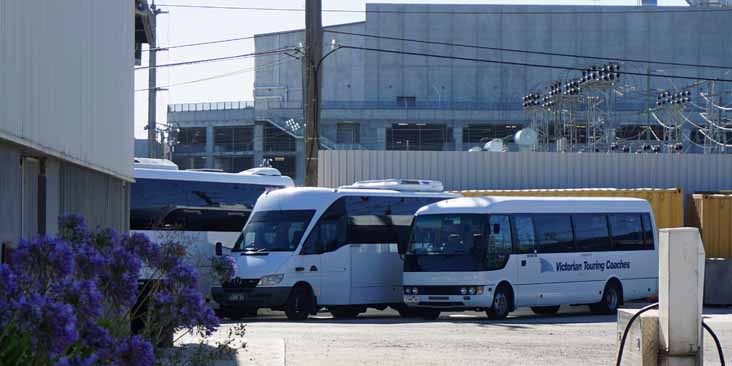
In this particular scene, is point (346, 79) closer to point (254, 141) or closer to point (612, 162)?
point (254, 141)

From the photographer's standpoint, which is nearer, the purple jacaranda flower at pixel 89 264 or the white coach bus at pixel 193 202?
the purple jacaranda flower at pixel 89 264

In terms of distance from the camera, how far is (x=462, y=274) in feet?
79.5

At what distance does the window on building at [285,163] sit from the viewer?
74.2m

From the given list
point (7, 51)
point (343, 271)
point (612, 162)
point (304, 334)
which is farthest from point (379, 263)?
point (7, 51)

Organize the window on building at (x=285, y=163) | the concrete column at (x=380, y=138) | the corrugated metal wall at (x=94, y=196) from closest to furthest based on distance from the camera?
the corrugated metal wall at (x=94, y=196) < the concrete column at (x=380, y=138) < the window on building at (x=285, y=163)

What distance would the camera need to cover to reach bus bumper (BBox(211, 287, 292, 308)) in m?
24.0

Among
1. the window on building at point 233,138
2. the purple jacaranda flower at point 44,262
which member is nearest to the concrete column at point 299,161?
the window on building at point 233,138

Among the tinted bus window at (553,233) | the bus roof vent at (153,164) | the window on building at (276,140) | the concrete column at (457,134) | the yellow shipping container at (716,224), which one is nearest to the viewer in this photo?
the tinted bus window at (553,233)

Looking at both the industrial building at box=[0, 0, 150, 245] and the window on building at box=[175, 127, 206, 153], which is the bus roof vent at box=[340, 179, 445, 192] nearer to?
the industrial building at box=[0, 0, 150, 245]

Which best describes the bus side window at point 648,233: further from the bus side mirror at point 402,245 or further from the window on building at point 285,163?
the window on building at point 285,163

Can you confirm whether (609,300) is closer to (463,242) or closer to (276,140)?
(463,242)

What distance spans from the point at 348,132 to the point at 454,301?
4686 centimetres

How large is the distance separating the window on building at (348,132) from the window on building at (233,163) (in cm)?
769

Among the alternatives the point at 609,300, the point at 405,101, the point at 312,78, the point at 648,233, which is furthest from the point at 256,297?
the point at 405,101
